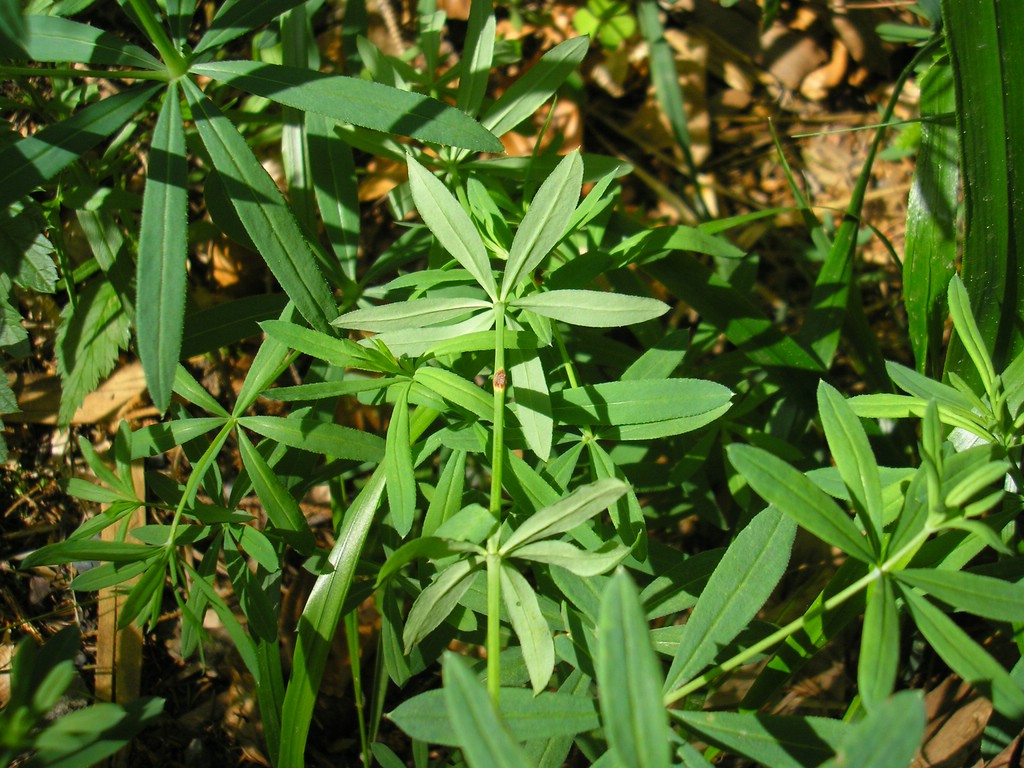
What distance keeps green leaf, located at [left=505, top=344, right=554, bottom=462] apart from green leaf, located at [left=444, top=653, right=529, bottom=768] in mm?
410

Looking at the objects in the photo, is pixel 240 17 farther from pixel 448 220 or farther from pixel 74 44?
pixel 448 220

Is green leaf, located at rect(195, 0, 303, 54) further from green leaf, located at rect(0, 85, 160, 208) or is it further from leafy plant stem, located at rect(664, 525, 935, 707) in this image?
leafy plant stem, located at rect(664, 525, 935, 707)

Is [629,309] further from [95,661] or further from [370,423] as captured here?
[95,661]

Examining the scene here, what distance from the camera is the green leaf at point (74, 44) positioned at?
120cm

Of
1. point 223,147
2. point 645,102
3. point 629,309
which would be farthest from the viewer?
point 645,102

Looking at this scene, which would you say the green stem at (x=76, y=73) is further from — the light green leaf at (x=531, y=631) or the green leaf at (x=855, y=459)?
the green leaf at (x=855, y=459)

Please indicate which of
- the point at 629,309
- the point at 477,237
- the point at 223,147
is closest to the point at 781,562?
the point at 629,309

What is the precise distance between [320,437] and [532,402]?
0.38m

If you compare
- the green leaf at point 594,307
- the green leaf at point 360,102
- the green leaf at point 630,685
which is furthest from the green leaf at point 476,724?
the green leaf at point 360,102

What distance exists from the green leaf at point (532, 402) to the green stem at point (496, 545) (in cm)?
9

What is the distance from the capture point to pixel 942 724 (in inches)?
63.6

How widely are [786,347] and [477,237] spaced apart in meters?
0.80

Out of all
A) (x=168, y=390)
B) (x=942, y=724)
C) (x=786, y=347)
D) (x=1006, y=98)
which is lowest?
(x=942, y=724)

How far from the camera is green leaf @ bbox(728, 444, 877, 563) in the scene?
975mm
